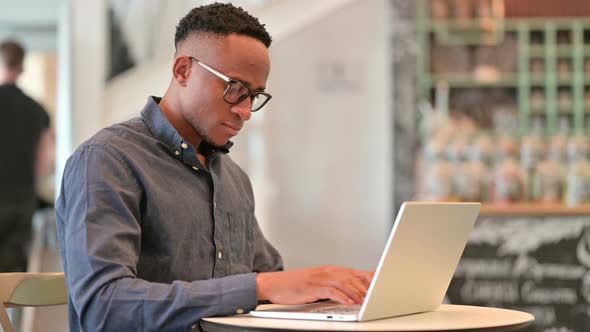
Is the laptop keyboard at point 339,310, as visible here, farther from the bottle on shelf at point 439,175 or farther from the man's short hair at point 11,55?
the man's short hair at point 11,55

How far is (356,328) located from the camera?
149cm

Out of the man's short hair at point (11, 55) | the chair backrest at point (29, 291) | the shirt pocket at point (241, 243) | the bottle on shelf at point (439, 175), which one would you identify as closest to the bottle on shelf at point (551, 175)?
the bottle on shelf at point (439, 175)

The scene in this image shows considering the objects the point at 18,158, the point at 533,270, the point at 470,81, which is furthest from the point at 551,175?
the point at 470,81

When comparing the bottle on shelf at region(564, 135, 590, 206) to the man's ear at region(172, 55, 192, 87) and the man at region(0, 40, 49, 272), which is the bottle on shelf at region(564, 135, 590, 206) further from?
the man's ear at region(172, 55, 192, 87)

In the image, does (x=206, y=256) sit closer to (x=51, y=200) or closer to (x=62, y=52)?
(x=62, y=52)

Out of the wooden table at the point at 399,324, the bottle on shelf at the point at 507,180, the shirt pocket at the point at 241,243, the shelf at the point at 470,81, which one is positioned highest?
the shelf at the point at 470,81

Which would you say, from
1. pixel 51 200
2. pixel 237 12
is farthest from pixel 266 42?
pixel 51 200

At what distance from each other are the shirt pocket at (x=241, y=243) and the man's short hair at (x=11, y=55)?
3526mm

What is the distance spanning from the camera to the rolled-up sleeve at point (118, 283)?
1.61 metres

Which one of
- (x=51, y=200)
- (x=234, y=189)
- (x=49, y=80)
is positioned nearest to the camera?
(x=234, y=189)

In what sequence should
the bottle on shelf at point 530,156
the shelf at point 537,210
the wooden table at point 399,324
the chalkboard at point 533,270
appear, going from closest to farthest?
1. the wooden table at point 399,324
2. the chalkboard at point 533,270
3. the shelf at point 537,210
4. the bottle on shelf at point 530,156

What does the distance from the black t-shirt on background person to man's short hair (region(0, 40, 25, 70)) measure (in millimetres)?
176

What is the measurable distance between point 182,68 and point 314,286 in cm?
57

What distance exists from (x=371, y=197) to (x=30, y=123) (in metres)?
2.31
